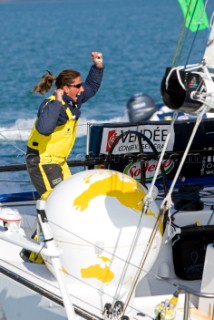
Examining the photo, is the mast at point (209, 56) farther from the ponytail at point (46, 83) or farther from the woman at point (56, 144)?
the ponytail at point (46, 83)

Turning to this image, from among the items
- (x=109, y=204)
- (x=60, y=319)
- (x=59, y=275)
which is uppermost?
(x=109, y=204)

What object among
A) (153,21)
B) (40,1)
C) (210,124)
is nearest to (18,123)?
(210,124)

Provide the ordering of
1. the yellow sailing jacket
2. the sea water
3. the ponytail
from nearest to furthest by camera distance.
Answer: the yellow sailing jacket
the ponytail
the sea water

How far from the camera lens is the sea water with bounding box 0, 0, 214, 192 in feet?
49.5

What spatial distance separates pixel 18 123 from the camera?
1686 centimetres

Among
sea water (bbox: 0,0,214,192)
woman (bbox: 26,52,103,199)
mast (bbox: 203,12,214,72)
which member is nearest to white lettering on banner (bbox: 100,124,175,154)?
sea water (bbox: 0,0,214,192)

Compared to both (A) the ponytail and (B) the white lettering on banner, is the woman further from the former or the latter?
(B) the white lettering on banner

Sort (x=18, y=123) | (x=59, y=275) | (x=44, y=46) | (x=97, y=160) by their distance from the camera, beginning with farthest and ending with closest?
(x=44, y=46) → (x=18, y=123) → (x=97, y=160) → (x=59, y=275)

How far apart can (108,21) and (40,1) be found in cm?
7170

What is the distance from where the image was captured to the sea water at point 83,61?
594 inches

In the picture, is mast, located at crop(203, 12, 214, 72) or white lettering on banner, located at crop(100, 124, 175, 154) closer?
mast, located at crop(203, 12, 214, 72)

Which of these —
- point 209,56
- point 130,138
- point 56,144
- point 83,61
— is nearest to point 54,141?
point 56,144

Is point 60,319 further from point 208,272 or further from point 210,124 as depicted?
point 210,124

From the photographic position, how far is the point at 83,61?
3675cm
